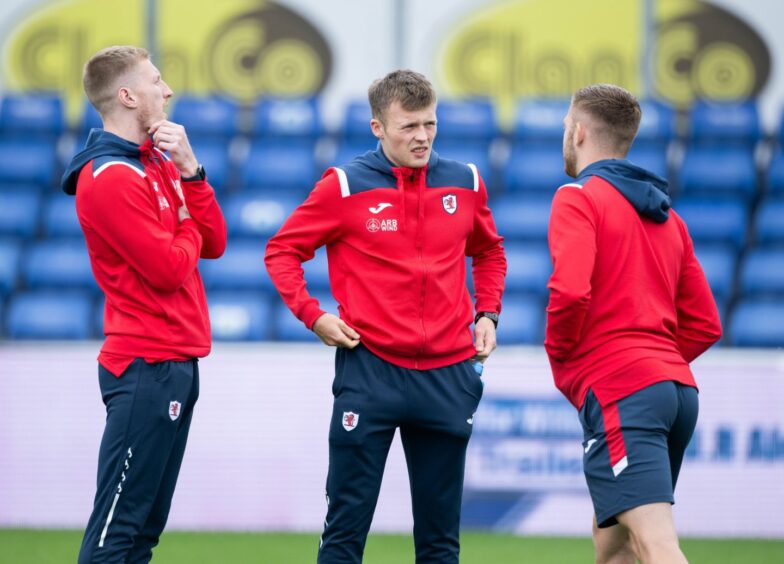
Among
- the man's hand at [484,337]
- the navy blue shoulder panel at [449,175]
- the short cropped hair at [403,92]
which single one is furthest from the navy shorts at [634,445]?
the short cropped hair at [403,92]

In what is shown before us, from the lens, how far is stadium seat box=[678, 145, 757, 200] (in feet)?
27.0

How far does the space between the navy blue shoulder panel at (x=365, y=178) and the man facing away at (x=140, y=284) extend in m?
0.43

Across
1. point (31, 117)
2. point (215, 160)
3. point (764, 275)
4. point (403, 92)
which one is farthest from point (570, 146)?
point (31, 117)

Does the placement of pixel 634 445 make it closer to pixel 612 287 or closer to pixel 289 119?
pixel 612 287

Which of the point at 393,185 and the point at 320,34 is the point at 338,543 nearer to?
the point at 393,185

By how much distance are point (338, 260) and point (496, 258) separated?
57 centimetres

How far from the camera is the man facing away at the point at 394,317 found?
3.54 meters

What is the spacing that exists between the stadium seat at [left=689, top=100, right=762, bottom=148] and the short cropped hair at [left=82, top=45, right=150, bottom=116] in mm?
5852

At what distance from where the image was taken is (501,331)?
6992 mm

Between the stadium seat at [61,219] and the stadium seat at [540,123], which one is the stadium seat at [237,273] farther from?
A: the stadium seat at [540,123]

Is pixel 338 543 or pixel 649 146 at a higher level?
pixel 649 146

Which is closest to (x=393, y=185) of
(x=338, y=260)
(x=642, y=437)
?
(x=338, y=260)

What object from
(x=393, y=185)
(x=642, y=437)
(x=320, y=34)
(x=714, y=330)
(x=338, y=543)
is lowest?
(x=338, y=543)

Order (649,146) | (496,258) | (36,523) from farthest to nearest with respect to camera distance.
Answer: (649,146), (36,523), (496,258)
